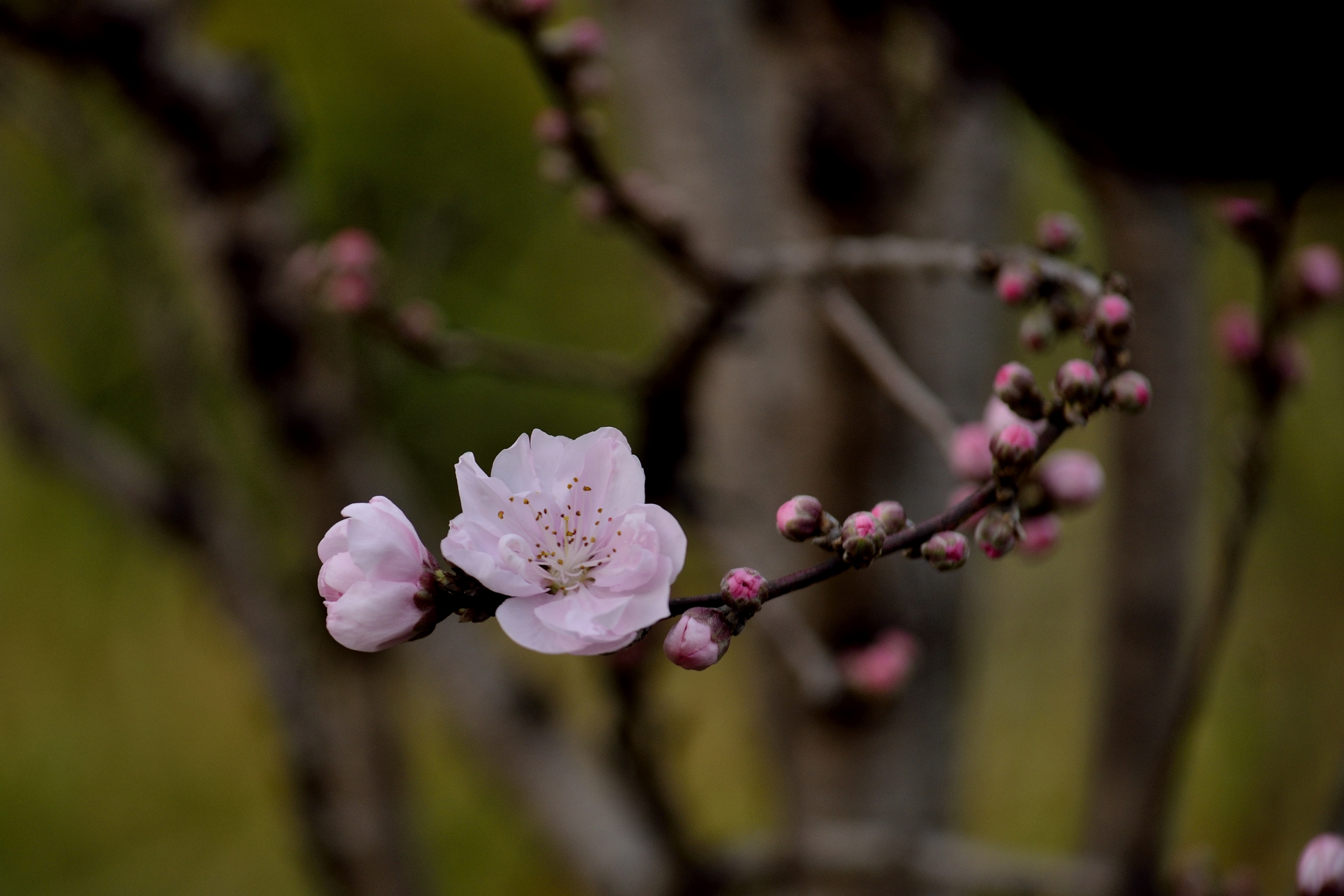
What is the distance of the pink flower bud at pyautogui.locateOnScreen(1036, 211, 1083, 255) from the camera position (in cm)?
41

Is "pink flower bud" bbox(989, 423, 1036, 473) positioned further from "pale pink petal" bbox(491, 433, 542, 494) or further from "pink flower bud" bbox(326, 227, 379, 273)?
"pink flower bud" bbox(326, 227, 379, 273)

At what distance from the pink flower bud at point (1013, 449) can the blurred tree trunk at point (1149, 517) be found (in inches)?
15.6

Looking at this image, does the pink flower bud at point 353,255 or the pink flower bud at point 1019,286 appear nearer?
the pink flower bud at point 1019,286

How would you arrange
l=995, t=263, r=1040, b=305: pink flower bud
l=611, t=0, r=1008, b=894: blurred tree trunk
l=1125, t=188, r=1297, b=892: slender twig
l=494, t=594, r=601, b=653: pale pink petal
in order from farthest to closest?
l=611, t=0, r=1008, b=894: blurred tree trunk < l=1125, t=188, r=1297, b=892: slender twig < l=995, t=263, r=1040, b=305: pink flower bud < l=494, t=594, r=601, b=653: pale pink petal

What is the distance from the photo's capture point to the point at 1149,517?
2.41 ft

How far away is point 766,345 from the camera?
805mm

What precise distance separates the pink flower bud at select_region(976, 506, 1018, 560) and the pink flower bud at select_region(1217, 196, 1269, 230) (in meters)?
0.27

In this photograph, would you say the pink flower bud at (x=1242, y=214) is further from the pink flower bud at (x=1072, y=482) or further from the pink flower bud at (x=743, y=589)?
the pink flower bud at (x=743, y=589)

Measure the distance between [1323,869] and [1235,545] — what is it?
0.15 metres

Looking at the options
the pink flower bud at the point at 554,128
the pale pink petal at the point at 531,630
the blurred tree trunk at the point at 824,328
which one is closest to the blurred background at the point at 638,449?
the blurred tree trunk at the point at 824,328

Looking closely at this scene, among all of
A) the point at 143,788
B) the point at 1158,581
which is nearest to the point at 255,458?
the point at 143,788

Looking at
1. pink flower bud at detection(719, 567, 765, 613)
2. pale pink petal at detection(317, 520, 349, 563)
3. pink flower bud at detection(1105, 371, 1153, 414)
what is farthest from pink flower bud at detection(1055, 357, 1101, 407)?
pale pink petal at detection(317, 520, 349, 563)

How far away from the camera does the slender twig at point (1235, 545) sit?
496 mm

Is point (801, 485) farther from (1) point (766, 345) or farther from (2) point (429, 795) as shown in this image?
(2) point (429, 795)
